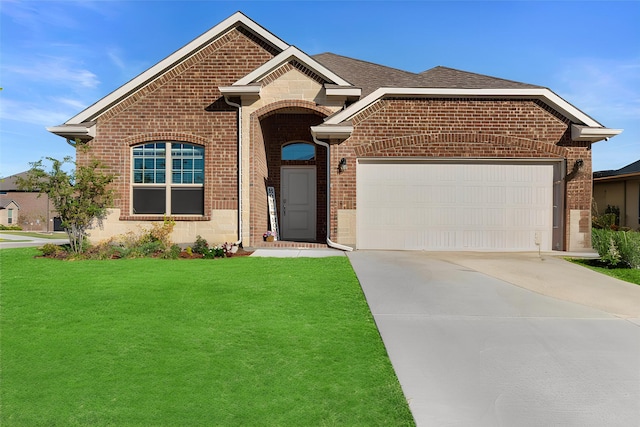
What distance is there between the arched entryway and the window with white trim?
2.45 m

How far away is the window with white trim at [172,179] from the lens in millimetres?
11781

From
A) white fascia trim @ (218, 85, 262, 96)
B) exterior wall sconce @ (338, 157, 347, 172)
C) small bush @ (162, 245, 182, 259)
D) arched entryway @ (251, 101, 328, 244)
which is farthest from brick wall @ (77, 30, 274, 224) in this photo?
exterior wall sconce @ (338, 157, 347, 172)

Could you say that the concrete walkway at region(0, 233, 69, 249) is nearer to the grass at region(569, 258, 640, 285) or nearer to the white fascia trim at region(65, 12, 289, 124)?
the white fascia trim at region(65, 12, 289, 124)

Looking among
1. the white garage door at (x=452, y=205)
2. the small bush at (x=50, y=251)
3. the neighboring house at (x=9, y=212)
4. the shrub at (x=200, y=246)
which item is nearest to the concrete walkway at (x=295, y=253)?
the white garage door at (x=452, y=205)

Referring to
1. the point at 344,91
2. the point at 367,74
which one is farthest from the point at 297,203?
the point at 367,74

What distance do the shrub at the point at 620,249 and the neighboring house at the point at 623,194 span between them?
11.1 m

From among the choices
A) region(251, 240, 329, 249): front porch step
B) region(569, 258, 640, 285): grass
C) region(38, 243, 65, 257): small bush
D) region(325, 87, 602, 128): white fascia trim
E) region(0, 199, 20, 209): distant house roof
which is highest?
region(325, 87, 602, 128): white fascia trim

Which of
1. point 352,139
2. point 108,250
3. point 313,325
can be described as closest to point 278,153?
point 352,139

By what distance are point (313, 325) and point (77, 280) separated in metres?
5.11

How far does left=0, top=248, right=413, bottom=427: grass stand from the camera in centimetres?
285

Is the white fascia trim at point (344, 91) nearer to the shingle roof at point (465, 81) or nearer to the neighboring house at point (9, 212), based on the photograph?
the shingle roof at point (465, 81)

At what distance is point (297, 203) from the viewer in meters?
14.0

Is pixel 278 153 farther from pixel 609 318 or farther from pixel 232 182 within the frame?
pixel 609 318

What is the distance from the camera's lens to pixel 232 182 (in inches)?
457
